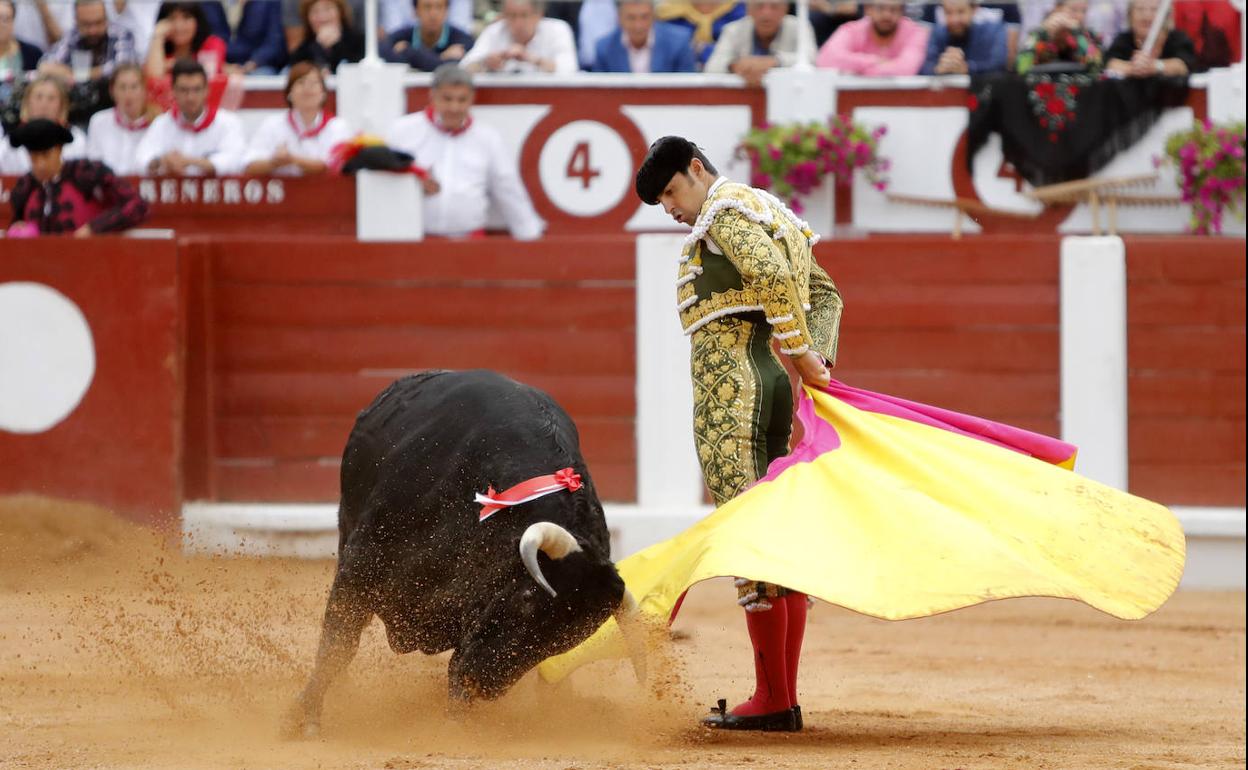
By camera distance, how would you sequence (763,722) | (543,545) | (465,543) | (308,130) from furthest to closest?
(308,130) < (763,722) < (465,543) < (543,545)

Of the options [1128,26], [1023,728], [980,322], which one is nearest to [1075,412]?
[980,322]

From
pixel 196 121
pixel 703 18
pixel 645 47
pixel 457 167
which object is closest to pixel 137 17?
pixel 196 121

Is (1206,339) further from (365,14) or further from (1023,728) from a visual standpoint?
(365,14)

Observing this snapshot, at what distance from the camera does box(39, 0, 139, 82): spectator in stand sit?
7262 millimetres

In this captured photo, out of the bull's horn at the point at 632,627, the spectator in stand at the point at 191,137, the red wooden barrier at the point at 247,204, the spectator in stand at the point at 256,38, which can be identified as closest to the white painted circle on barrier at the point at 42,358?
the red wooden barrier at the point at 247,204

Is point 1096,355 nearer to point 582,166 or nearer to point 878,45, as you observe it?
point 878,45

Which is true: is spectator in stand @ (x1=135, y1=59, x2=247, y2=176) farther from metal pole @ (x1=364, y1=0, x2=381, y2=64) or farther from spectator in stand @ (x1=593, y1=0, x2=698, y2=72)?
spectator in stand @ (x1=593, y1=0, x2=698, y2=72)

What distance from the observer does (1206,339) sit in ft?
21.6

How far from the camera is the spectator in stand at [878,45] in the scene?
7.07 m

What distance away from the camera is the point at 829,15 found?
290 inches

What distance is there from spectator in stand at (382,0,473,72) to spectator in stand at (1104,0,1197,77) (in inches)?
101

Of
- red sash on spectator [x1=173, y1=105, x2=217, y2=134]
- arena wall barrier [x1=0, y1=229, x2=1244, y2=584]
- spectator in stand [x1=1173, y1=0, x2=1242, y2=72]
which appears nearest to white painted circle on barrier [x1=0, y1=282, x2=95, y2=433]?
arena wall barrier [x1=0, y1=229, x2=1244, y2=584]

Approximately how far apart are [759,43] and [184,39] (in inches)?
92.3

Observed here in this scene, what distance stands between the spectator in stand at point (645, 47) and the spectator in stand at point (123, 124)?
5.96 ft
